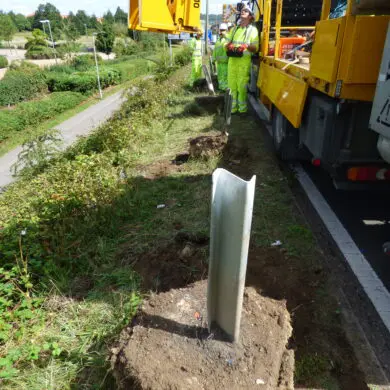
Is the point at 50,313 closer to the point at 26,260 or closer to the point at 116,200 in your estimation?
the point at 26,260

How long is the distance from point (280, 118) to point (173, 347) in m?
4.28

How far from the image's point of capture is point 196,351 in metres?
1.81

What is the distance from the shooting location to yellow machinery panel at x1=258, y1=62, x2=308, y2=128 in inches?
149

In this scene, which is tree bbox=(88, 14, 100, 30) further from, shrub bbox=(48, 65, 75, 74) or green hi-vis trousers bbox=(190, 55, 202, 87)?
green hi-vis trousers bbox=(190, 55, 202, 87)

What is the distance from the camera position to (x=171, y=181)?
5.00m

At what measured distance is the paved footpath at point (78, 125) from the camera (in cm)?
936

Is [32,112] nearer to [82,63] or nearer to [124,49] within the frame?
[82,63]

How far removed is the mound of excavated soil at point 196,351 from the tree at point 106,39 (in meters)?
40.7

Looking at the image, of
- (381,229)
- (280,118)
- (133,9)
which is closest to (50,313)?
(381,229)

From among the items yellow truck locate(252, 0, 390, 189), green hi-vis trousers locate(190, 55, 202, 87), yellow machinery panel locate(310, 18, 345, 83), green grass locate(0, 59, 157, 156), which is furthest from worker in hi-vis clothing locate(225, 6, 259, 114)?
green hi-vis trousers locate(190, 55, 202, 87)

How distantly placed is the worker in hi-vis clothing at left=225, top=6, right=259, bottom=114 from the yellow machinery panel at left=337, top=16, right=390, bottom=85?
446 centimetres

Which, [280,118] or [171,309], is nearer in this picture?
[171,309]

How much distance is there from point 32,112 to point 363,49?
612 inches

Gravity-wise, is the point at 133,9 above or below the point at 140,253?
above
